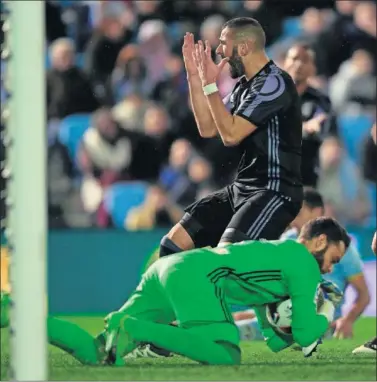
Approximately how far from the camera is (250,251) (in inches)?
252

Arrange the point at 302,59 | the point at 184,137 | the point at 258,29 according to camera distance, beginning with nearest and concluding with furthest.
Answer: the point at 258,29 → the point at 302,59 → the point at 184,137

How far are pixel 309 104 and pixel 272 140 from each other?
2.08 metres

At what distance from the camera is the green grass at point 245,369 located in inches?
236

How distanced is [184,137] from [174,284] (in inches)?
234

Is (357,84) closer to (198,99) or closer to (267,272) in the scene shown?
(198,99)

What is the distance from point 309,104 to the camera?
356 inches

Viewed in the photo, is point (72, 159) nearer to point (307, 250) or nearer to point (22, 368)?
point (307, 250)

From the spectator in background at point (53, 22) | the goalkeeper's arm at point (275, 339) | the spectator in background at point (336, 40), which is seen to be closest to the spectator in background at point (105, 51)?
the spectator in background at point (53, 22)

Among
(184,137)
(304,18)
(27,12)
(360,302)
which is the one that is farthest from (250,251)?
(304,18)

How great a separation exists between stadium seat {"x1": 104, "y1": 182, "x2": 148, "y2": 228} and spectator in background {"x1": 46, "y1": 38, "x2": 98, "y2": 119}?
35.0 inches

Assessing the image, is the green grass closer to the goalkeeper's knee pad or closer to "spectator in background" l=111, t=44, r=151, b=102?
the goalkeeper's knee pad

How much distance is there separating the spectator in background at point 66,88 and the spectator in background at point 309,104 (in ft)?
12.1

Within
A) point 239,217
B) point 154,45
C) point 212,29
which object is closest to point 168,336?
point 239,217

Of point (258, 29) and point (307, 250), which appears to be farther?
point (258, 29)
